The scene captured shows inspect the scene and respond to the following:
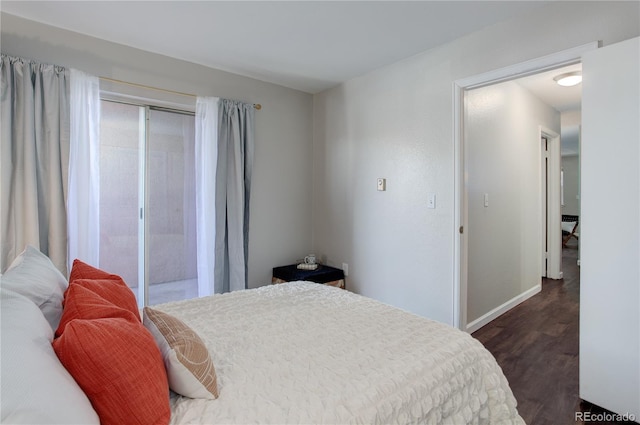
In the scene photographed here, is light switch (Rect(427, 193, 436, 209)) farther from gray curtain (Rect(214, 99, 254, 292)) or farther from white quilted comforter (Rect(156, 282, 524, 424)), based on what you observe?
gray curtain (Rect(214, 99, 254, 292))

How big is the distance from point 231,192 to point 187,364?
2.35m

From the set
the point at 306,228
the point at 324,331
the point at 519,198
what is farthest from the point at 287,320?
the point at 519,198

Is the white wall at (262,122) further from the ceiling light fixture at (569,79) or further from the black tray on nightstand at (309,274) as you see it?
the ceiling light fixture at (569,79)

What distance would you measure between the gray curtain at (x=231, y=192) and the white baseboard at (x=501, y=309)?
2167mm

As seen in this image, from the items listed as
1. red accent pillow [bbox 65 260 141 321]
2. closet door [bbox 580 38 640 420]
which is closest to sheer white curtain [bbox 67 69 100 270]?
red accent pillow [bbox 65 260 141 321]

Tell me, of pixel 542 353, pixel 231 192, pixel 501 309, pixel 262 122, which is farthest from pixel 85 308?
pixel 501 309

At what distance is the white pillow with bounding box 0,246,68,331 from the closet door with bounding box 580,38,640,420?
252 centimetres

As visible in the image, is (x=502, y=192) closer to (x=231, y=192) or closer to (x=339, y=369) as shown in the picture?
(x=231, y=192)

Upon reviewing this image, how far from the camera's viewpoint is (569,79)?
3385mm

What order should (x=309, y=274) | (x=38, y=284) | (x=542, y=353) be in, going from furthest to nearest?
(x=309, y=274), (x=542, y=353), (x=38, y=284)

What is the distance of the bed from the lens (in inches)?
31.7

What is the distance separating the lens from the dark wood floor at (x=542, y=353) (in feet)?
6.28

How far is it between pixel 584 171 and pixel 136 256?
3.33 meters

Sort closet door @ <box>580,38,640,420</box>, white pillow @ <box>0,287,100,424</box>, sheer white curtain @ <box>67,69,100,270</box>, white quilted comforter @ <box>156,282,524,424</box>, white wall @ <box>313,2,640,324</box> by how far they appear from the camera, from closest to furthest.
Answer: white pillow @ <box>0,287,100,424</box>, white quilted comforter @ <box>156,282,524,424</box>, closet door @ <box>580,38,640,420</box>, white wall @ <box>313,2,640,324</box>, sheer white curtain @ <box>67,69,100,270</box>
